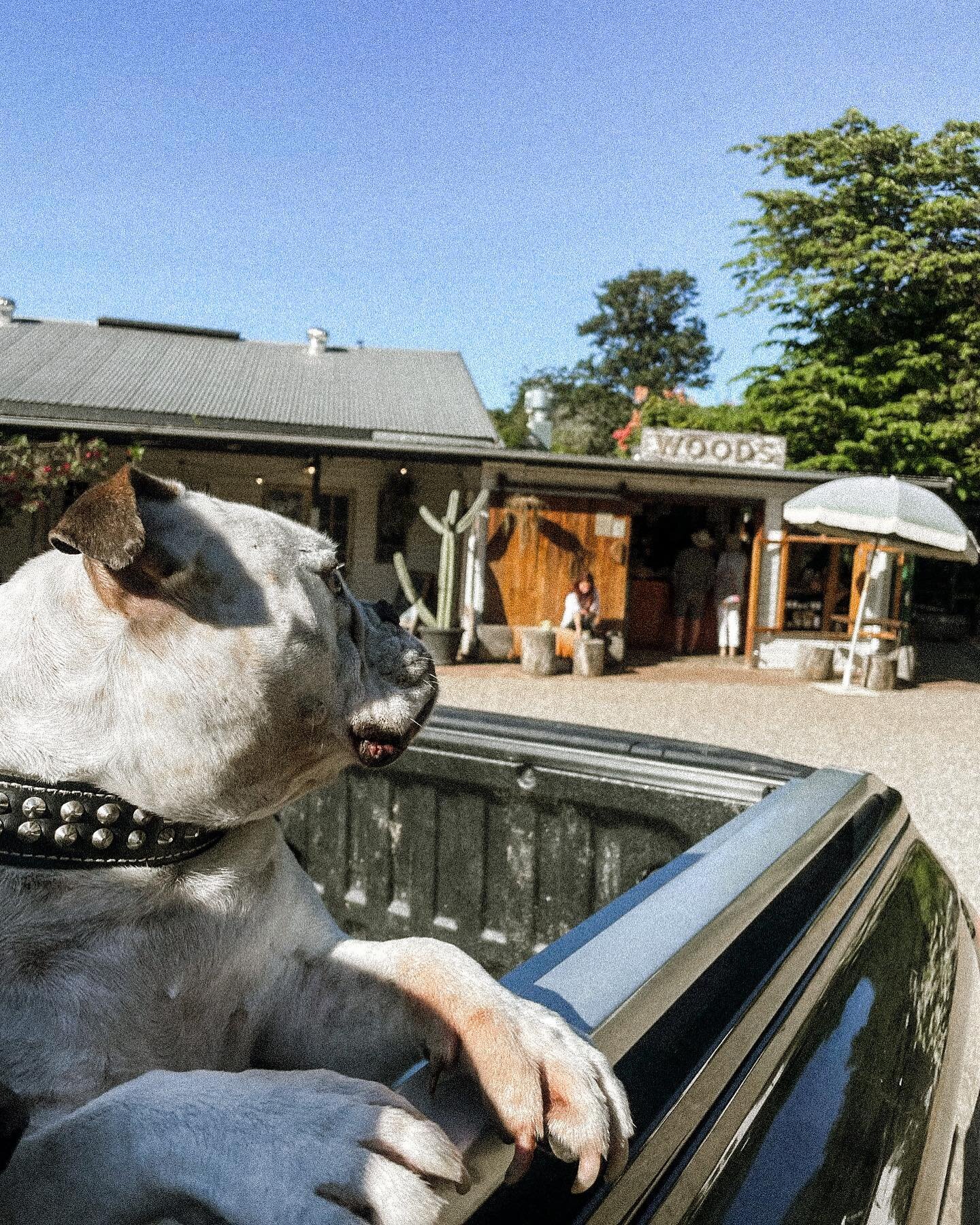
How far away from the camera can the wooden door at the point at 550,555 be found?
15953 millimetres

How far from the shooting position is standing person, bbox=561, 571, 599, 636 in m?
15.4

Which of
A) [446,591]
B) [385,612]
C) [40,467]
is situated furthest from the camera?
[446,591]

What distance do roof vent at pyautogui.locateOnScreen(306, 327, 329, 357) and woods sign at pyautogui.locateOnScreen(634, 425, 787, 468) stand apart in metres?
10.5

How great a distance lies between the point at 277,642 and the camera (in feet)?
4.38

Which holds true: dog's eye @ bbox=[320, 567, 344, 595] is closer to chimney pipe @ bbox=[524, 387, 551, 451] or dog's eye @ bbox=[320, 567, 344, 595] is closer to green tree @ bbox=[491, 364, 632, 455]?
chimney pipe @ bbox=[524, 387, 551, 451]

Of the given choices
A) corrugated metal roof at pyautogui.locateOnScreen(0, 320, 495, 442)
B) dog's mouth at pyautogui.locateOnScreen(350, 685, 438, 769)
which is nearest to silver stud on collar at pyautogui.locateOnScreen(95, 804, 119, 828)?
dog's mouth at pyautogui.locateOnScreen(350, 685, 438, 769)

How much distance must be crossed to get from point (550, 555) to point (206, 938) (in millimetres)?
14979

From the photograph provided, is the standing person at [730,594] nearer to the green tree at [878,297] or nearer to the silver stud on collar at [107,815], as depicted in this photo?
the green tree at [878,297]

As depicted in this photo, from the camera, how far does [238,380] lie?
71.4 feet

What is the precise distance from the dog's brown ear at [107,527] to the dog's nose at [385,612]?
586mm

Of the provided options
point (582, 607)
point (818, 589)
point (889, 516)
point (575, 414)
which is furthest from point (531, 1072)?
point (575, 414)

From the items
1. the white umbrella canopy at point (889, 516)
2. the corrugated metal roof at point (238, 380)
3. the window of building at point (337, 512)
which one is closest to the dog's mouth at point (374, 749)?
the white umbrella canopy at point (889, 516)

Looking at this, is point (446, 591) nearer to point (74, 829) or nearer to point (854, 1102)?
point (854, 1102)

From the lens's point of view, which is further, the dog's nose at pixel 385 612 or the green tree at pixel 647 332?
the green tree at pixel 647 332
